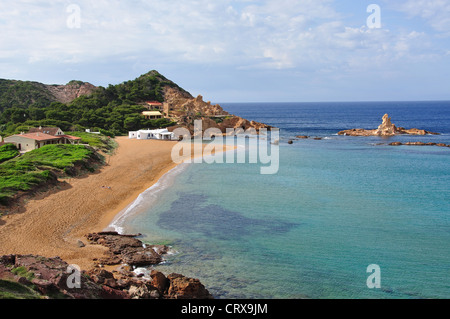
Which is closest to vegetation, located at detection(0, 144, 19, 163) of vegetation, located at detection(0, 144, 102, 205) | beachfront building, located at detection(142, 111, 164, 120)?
vegetation, located at detection(0, 144, 102, 205)

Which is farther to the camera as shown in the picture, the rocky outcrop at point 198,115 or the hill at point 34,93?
the hill at point 34,93

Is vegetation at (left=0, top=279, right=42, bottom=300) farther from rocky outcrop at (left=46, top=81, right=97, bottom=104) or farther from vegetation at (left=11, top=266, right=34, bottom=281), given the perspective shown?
rocky outcrop at (left=46, top=81, right=97, bottom=104)

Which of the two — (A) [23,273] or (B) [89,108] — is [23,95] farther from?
(A) [23,273]

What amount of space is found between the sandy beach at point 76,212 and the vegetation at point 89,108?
21649 mm

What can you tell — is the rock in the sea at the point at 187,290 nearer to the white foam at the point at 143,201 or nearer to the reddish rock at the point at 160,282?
the reddish rock at the point at 160,282

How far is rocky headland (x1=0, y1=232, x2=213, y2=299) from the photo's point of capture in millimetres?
9124

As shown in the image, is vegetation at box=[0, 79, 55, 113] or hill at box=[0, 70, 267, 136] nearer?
hill at box=[0, 70, 267, 136]

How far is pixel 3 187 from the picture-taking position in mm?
20094

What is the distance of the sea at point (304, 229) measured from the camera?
40.5ft

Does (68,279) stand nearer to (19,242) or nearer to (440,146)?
(19,242)

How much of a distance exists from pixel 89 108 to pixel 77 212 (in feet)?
159

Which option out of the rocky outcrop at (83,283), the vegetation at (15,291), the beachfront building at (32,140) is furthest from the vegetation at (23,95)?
the vegetation at (15,291)
